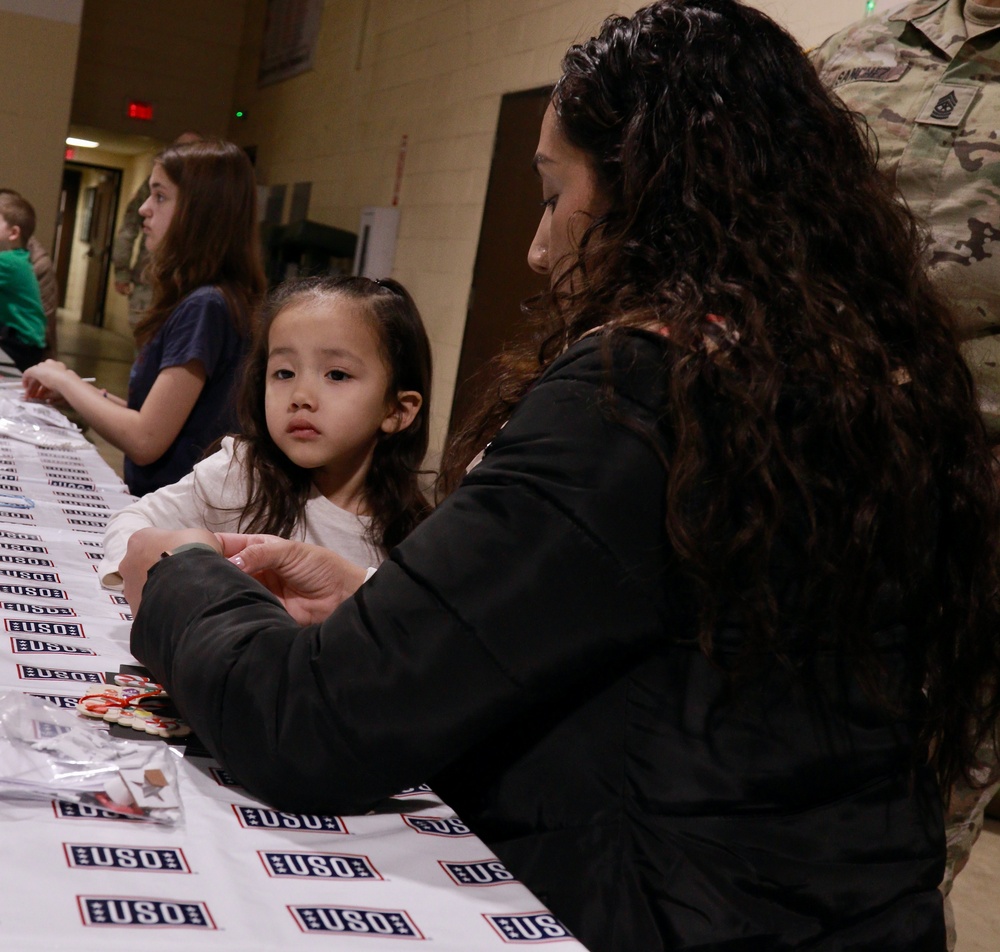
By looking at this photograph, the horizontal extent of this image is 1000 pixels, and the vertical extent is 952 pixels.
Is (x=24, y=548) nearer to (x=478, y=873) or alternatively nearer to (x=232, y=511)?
(x=232, y=511)

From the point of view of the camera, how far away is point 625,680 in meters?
0.86

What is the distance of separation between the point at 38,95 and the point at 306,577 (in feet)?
30.2

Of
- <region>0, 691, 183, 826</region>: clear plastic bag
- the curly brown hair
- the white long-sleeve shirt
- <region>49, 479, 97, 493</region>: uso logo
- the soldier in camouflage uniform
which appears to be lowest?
<region>49, 479, 97, 493</region>: uso logo

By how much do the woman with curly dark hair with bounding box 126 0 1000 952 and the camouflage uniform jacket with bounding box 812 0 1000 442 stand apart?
79 centimetres

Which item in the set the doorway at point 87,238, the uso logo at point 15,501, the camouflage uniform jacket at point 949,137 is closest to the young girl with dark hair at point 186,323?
the uso logo at point 15,501

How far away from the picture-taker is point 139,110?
11.2 meters

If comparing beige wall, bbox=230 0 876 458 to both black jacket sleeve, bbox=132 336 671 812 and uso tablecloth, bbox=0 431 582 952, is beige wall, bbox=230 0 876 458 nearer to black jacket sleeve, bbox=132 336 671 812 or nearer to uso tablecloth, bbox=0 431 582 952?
black jacket sleeve, bbox=132 336 671 812

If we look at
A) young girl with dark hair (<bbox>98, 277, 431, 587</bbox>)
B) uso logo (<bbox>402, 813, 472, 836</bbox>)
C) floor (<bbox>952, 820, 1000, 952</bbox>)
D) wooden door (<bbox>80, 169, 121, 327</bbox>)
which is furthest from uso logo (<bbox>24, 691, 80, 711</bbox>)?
wooden door (<bbox>80, 169, 121, 327</bbox>)

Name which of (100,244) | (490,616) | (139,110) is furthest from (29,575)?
(100,244)

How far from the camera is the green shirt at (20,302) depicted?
207 inches

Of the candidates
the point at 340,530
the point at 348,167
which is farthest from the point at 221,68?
the point at 340,530

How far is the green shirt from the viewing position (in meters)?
5.25

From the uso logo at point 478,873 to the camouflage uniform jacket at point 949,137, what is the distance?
113 centimetres

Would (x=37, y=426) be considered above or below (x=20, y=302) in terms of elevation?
below
